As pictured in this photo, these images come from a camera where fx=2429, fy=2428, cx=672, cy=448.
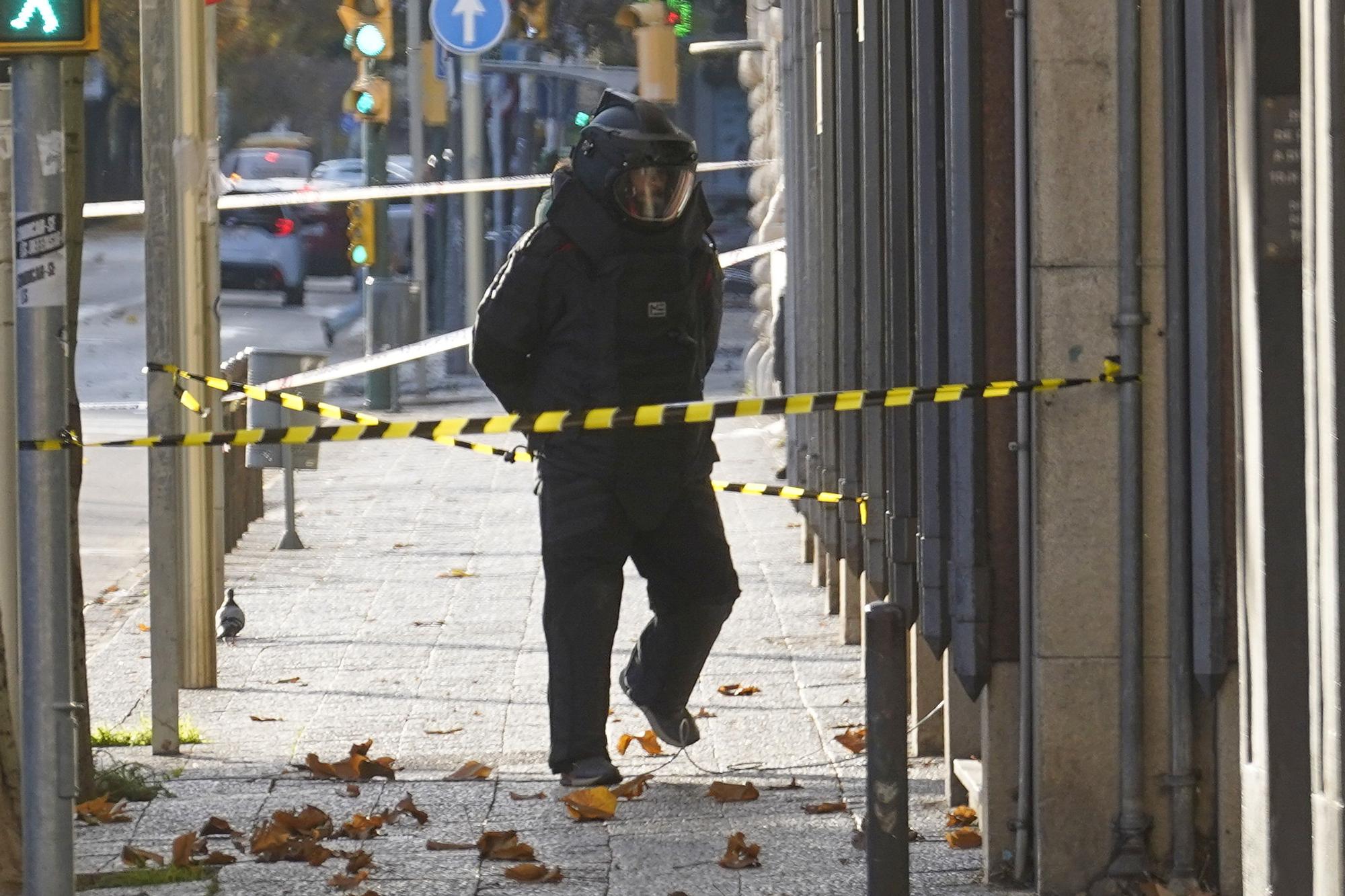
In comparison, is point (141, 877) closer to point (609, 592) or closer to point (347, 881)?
point (347, 881)

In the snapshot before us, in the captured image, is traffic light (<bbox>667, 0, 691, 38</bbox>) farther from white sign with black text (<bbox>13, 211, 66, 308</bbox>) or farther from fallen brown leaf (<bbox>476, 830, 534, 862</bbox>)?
white sign with black text (<bbox>13, 211, 66, 308</bbox>)

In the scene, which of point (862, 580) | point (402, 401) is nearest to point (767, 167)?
point (402, 401)

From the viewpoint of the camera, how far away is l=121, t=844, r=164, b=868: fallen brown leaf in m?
5.81

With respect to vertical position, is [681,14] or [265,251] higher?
[681,14]

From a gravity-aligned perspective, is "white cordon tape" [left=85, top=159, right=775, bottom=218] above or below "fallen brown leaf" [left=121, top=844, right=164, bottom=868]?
above

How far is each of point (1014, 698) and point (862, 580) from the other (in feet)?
9.25

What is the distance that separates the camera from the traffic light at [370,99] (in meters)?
21.1

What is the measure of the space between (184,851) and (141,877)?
0.13 m

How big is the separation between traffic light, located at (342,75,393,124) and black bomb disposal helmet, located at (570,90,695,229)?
579 inches

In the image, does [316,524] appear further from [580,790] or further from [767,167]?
[580,790]

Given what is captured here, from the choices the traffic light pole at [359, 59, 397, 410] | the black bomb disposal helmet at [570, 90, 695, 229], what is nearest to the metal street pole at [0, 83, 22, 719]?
the black bomb disposal helmet at [570, 90, 695, 229]

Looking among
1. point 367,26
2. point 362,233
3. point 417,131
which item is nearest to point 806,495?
point 367,26

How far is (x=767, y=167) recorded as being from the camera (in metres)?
16.0

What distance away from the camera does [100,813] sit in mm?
6340
